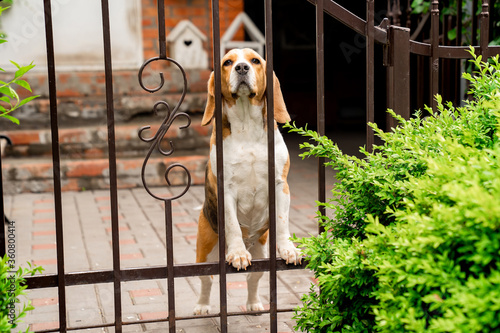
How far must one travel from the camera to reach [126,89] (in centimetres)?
801

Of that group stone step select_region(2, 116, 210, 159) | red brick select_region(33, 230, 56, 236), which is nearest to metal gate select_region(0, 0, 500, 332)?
red brick select_region(33, 230, 56, 236)

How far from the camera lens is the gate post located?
3047 mm

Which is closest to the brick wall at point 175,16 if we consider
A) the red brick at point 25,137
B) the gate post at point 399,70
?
the red brick at point 25,137

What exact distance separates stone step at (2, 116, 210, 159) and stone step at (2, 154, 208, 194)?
12 cm

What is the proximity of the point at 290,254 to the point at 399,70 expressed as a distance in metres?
1.03

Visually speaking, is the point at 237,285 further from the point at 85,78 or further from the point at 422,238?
the point at 85,78

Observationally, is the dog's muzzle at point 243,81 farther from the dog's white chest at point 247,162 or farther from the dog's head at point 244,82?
the dog's white chest at point 247,162

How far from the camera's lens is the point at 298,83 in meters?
13.4

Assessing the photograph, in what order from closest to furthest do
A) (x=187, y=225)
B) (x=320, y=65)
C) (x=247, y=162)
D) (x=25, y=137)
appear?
(x=320, y=65) → (x=247, y=162) → (x=187, y=225) → (x=25, y=137)

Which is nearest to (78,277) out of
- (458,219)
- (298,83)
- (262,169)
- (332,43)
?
(262,169)

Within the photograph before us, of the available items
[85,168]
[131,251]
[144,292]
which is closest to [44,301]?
[144,292]

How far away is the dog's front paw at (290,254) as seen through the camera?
2980 millimetres

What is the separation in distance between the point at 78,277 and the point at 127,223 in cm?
328

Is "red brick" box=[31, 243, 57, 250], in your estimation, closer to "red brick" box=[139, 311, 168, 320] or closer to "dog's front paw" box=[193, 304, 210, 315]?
"red brick" box=[139, 311, 168, 320]
